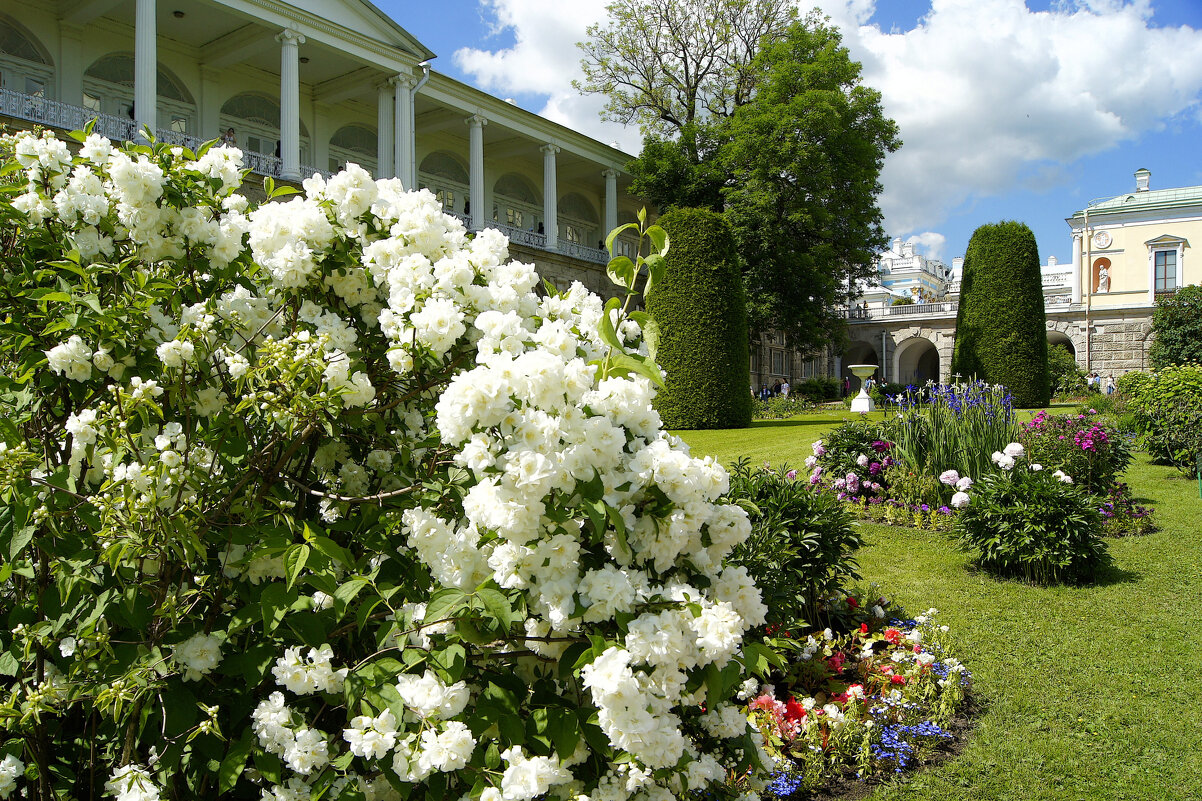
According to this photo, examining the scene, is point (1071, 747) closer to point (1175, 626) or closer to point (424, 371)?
point (1175, 626)

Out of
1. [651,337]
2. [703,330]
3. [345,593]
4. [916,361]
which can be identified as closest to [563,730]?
[345,593]

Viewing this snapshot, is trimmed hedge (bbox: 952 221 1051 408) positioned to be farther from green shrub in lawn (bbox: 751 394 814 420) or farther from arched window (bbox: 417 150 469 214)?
arched window (bbox: 417 150 469 214)

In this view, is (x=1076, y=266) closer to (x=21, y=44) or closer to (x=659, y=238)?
(x=21, y=44)

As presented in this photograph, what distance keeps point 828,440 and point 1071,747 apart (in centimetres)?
544

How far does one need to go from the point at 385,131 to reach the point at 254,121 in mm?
3863

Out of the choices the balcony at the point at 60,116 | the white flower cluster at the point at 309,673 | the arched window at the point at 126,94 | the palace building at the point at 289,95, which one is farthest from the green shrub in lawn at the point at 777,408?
the white flower cluster at the point at 309,673

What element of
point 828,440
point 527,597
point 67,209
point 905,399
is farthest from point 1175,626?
point 67,209

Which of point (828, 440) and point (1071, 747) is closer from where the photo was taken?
point (1071, 747)

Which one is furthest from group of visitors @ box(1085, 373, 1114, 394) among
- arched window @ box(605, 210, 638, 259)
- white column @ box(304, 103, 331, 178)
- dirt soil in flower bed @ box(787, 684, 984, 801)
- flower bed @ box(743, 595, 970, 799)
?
dirt soil in flower bed @ box(787, 684, 984, 801)

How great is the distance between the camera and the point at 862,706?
366 centimetres

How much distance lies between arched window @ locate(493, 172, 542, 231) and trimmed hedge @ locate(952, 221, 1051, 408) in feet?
52.0

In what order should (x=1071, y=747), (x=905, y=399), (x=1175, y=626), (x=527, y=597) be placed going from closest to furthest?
(x=527, y=597) < (x=1071, y=747) < (x=1175, y=626) < (x=905, y=399)

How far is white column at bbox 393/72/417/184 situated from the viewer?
22.0 metres

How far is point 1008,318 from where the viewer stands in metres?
21.3
